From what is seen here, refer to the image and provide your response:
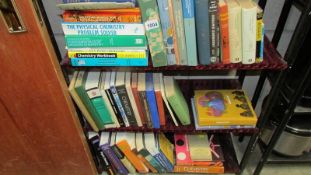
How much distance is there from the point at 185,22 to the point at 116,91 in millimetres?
446

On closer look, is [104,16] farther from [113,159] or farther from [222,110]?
[113,159]

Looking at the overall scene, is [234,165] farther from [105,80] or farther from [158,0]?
[158,0]

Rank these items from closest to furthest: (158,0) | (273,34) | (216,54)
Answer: (158,0) < (216,54) < (273,34)

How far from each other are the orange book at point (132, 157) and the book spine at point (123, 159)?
0.08 ft

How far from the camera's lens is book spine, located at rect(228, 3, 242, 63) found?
0.97 metres

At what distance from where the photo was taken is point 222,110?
1310 millimetres

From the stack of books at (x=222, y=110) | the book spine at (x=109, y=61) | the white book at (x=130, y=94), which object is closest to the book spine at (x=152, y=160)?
the white book at (x=130, y=94)

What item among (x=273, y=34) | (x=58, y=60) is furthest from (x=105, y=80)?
(x=273, y=34)

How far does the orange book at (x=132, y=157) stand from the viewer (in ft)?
4.54

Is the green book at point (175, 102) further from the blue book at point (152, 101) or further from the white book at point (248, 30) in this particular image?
the white book at point (248, 30)

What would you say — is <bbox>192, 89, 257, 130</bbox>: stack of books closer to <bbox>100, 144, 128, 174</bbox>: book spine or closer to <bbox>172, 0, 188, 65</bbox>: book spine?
<bbox>172, 0, 188, 65</bbox>: book spine

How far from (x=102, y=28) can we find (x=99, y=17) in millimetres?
42

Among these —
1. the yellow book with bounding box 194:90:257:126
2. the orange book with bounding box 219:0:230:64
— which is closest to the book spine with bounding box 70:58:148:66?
the orange book with bounding box 219:0:230:64

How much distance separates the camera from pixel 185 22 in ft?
3.20
